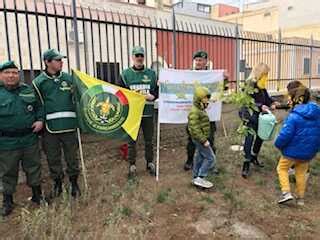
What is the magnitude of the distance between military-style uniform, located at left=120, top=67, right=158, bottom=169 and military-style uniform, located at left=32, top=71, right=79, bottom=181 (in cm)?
96

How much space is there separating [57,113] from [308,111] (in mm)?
3111

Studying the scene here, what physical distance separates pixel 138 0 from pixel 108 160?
1692 cm

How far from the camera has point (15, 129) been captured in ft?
13.0

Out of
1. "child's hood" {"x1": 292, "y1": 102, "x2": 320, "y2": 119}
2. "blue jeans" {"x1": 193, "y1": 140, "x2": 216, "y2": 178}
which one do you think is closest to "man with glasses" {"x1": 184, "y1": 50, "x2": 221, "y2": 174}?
"blue jeans" {"x1": 193, "y1": 140, "x2": 216, "y2": 178}

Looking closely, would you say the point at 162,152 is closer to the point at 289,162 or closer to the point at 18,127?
the point at 289,162

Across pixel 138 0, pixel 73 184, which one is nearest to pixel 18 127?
pixel 73 184

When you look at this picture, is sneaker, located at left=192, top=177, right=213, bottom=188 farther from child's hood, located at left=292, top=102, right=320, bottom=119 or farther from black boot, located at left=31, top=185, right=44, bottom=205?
black boot, located at left=31, top=185, right=44, bottom=205

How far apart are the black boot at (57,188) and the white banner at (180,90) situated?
1.83 meters

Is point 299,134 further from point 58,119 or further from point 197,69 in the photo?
point 58,119

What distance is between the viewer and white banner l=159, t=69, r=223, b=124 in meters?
5.48

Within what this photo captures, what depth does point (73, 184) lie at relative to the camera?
15.0 feet

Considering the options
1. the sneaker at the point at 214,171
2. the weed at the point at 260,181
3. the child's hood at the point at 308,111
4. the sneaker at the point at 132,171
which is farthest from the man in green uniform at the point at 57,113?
the child's hood at the point at 308,111

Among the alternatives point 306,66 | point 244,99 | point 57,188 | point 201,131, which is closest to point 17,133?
point 57,188

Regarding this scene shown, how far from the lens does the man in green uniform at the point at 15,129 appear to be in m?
3.92
